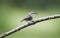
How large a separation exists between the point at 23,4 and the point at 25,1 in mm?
39

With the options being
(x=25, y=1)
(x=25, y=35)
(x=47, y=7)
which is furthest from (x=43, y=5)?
(x=25, y=35)

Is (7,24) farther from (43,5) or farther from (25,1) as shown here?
(43,5)

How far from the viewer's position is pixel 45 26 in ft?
6.51

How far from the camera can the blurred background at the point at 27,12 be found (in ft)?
6.48

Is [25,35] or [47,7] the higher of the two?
[47,7]

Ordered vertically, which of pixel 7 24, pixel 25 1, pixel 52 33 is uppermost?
pixel 25 1

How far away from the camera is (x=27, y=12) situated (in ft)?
6.60

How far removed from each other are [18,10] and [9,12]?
0.12 metres

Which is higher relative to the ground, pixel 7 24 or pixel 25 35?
pixel 7 24

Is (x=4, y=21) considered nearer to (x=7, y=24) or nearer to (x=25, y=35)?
(x=7, y=24)

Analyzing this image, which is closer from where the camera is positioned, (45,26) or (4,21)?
(45,26)

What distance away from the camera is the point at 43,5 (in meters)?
2.00

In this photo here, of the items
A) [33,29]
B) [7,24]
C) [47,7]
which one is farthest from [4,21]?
[47,7]

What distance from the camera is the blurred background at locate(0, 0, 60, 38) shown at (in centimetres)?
198
